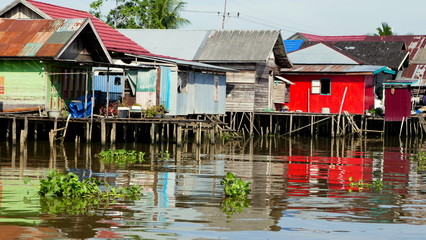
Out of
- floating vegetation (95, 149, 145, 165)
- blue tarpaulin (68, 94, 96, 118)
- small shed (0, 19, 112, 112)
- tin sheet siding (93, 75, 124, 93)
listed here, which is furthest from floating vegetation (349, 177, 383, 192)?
tin sheet siding (93, 75, 124, 93)

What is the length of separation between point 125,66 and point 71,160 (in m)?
6.47

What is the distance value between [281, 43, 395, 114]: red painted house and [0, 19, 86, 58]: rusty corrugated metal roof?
16.2 metres

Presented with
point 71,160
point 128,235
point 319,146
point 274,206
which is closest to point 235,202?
point 274,206

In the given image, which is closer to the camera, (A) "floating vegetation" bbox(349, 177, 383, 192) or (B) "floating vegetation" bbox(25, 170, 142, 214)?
(B) "floating vegetation" bbox(25, 170, 142, 214)

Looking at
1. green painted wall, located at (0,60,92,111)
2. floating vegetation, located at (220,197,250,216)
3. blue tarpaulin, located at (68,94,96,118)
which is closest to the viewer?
floating vegetation, located at (220,197,250,216)

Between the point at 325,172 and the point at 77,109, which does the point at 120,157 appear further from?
the point at 77,109

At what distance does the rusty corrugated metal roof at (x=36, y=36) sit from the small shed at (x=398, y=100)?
57.9 ft

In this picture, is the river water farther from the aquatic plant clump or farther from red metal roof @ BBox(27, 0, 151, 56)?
red metal roof @ BBox(27, 0, 151, 56)

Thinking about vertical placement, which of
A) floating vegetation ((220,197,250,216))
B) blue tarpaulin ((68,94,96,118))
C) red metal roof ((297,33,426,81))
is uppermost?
red metal roof ((297,33,426,81))

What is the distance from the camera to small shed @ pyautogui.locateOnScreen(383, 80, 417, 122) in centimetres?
3812

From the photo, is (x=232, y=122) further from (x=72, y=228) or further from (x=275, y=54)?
(x=72, y=228)

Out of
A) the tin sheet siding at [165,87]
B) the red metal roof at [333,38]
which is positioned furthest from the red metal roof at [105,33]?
the red metal roof at [333,38]

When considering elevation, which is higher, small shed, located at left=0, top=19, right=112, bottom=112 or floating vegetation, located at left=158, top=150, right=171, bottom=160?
small shed, located at left=0, top=19, right=112, bottom=112

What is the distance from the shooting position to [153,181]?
1638cm
